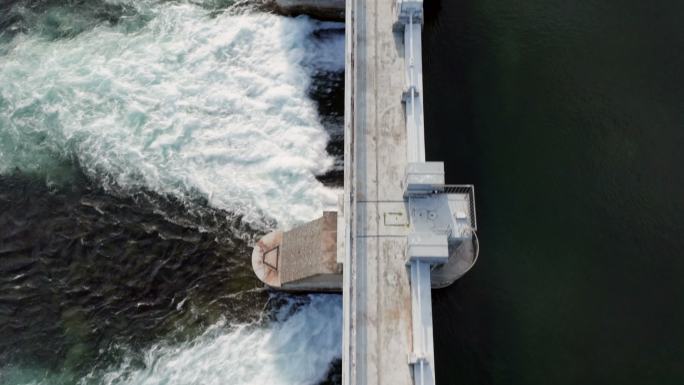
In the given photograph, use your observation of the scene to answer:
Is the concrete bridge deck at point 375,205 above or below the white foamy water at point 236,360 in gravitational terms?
above

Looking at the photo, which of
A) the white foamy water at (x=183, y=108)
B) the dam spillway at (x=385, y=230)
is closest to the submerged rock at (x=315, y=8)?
the white foamy water at (x=183, y=108)

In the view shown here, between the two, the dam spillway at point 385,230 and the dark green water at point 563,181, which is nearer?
the dam spillway at point 385,230

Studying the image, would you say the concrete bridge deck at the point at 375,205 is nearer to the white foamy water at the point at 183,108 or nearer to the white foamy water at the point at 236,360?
the white foamy water at the point at 236,360

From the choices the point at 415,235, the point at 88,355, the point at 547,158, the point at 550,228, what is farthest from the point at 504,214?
the point at 88,355

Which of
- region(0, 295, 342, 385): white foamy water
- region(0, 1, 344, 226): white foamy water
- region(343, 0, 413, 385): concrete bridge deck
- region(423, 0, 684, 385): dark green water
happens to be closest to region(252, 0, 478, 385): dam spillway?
region(343, 0, 413, 385): concrete bridge deck

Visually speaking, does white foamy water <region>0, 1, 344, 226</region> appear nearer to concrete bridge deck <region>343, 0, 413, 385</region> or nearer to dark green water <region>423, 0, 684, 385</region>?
concrete bridge deck <region>343, 0, 413, 385</region>
